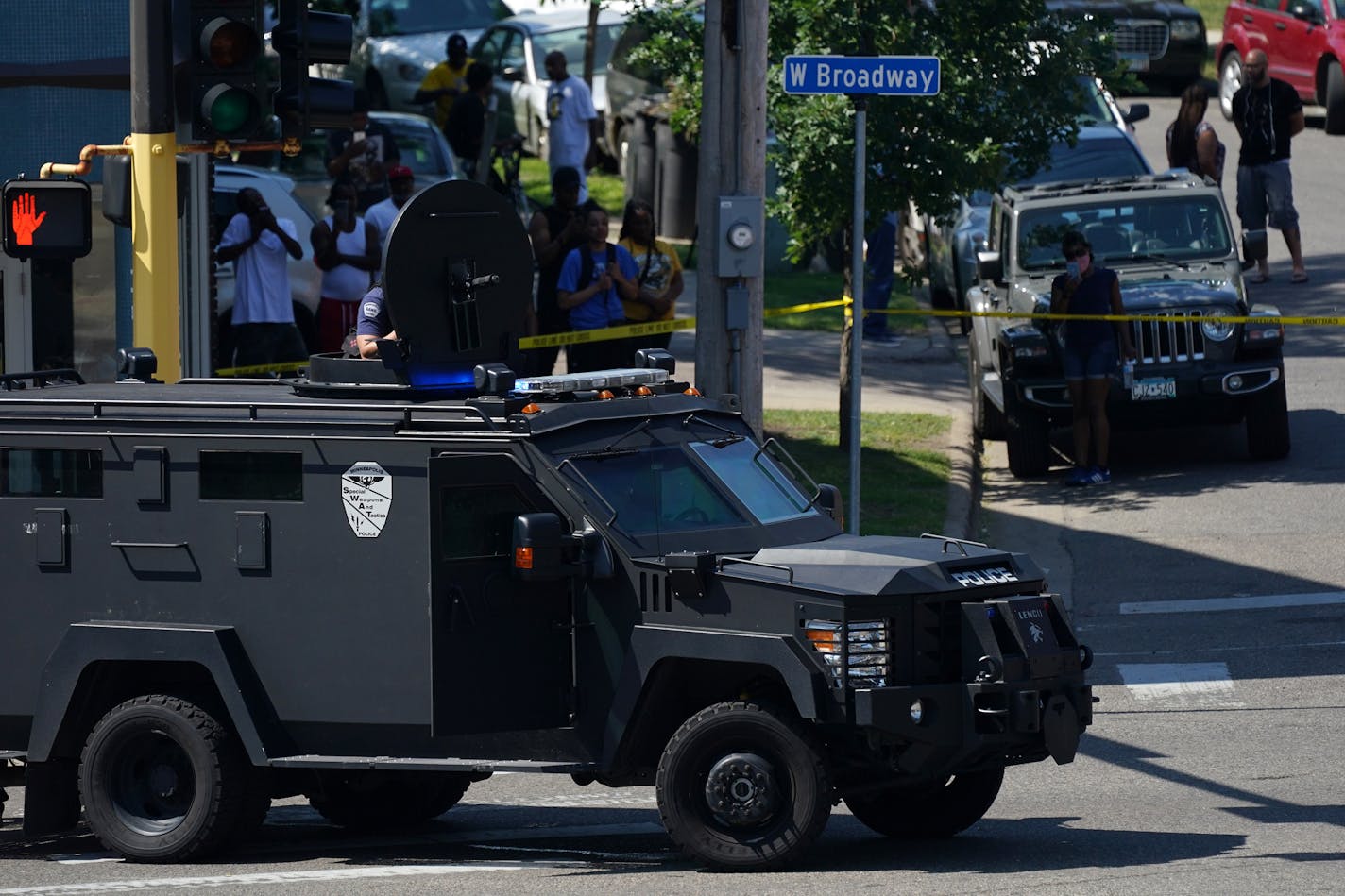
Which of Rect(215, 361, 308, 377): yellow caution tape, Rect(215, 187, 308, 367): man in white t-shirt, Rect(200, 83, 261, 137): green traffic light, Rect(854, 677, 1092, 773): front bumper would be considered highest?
Rect(200, 83, 261, 137): green traffic light

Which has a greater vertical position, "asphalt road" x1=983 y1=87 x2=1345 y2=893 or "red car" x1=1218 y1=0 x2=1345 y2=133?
"red car" x1=1218 y1=0 x2=1345 y2=133

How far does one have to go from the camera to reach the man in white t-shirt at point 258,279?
16297mm

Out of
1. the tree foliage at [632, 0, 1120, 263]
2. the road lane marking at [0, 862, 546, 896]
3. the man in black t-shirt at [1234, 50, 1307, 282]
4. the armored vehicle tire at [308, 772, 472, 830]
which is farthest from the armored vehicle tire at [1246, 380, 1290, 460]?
the road lane marking at [0, 862, 546, 896]

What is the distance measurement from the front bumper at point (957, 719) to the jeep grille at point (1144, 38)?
26.5m

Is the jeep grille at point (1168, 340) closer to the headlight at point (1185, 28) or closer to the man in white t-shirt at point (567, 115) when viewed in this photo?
the man in white t-shirt at point (567, 115)

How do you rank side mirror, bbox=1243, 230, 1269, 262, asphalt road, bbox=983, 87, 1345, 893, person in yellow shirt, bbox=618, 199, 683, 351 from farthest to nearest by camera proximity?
side mirror, bbox=1243, 230, 1269, 262
person in yellow shirt, bbox=618, 199, 683, 351
asphalt road, bbox=983, 87, 1345, 893

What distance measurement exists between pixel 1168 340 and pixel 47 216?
8.80 m

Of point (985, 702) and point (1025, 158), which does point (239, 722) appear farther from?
point (1025, 158)

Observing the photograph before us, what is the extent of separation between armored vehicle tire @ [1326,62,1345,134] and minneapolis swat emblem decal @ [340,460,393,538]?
23.9 meters

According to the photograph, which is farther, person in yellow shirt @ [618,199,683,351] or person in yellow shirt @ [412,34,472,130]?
person in yellow shirt @ [412,34,472,130]

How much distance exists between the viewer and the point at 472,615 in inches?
328

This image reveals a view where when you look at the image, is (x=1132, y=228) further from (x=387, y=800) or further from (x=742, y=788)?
(x=742, y=788)

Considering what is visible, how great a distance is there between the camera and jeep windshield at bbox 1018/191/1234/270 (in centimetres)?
1780

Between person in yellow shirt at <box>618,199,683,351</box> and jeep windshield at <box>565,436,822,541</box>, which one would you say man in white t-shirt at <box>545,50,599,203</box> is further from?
jeep windshield at <box>565,436,822,541</box>
